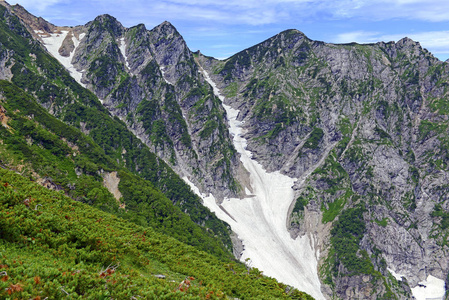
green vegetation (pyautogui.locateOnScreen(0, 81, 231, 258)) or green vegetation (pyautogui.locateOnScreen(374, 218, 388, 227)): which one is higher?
green vegetation (pyautogui.locateOnScreen(374, 218, 388, 227))

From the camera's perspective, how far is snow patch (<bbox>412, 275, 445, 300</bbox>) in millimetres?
164750

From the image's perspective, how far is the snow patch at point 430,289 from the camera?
165 metres

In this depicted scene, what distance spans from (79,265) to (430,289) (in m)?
217

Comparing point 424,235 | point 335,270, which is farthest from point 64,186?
point 424,235

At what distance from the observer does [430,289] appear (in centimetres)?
16950

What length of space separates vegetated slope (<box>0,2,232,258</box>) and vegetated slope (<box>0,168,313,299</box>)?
200ft

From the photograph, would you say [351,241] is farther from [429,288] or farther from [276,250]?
[429,288]

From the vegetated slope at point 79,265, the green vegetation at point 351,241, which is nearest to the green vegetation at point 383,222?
the green vegetation at point 351,241

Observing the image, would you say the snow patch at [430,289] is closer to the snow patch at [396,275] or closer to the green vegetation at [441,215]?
the snow patch at [396,275]

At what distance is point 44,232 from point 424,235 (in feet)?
776

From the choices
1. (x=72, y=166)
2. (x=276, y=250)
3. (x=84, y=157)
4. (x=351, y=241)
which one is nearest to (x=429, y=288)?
(x=351, y=241)

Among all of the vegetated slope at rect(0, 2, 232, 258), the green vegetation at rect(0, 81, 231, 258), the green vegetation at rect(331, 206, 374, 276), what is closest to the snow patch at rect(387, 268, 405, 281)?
the green vegetation at rect(331, 206, 374, 276)

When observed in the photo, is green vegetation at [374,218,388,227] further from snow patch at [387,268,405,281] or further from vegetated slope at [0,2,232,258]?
vegetated slope at [0,2,232,258]

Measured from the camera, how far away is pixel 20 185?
26.2 meters
